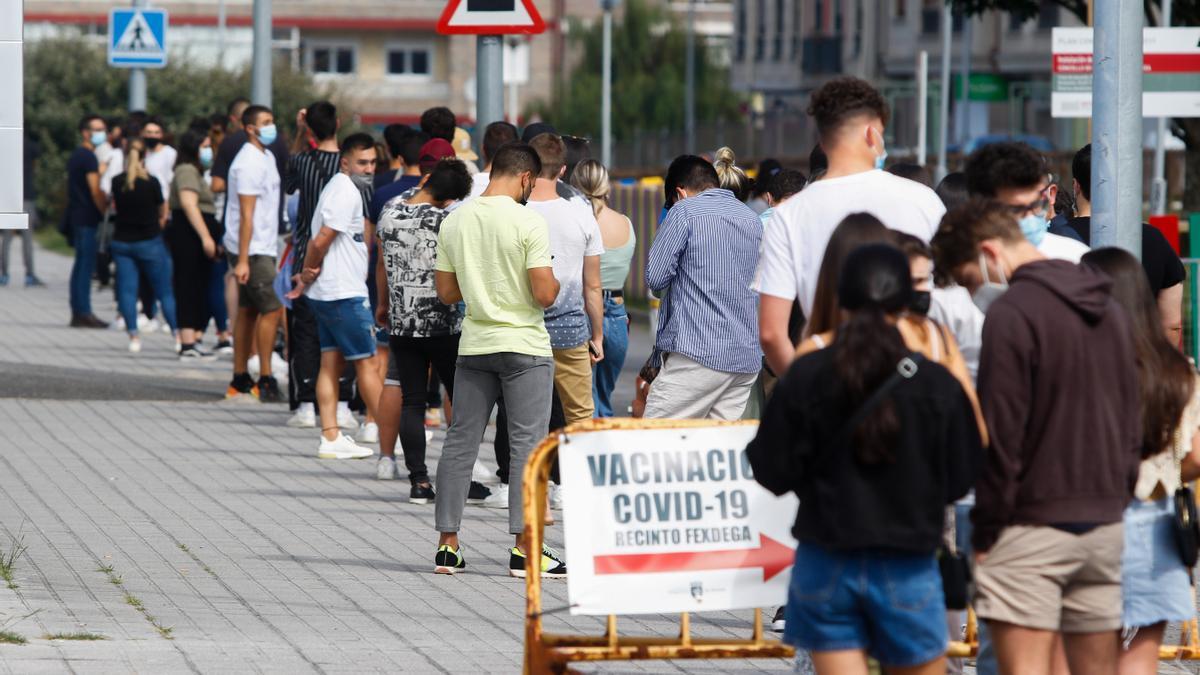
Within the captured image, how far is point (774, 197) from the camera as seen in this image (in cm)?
934

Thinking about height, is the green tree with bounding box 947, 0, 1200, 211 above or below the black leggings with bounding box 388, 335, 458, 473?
above

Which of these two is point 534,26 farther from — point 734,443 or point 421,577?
point 734,443

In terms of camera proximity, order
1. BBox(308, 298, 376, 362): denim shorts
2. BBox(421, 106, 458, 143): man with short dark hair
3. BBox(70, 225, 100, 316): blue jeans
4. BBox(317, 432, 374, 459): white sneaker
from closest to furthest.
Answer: BBox(421, 106, 458, 143): man with short dark hair, BBox(308, 298, 376, 362): denim shorts, BBox(317, 432, 374, 459): white sneaker, BBox(70, 225, 100, 316): blue jeans

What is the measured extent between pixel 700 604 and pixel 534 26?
20.5ft

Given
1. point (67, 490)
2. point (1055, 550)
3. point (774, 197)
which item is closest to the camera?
point (1055, 550)

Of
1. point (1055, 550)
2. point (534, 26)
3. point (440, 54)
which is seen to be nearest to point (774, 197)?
point (534, 26)

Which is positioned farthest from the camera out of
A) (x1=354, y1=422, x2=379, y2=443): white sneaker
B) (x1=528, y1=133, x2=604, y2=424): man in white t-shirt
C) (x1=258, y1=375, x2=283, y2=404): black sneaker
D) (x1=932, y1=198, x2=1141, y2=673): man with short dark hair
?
(x1=258, y1=375, x2=283, y2=404): black sneaker

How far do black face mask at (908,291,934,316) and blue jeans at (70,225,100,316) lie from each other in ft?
54.0

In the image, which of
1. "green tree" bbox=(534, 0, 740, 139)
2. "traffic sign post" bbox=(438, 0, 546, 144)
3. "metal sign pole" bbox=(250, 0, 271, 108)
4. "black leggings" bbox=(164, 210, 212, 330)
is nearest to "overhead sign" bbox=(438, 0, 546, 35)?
"traffic sign post" bbox=(438, 0, 546, 144)

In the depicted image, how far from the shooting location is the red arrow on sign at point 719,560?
5.60 m

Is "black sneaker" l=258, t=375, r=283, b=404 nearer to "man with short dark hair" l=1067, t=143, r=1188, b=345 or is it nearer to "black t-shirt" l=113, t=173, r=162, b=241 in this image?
"black t-shirt" l=113, t=173, r=162, b=241

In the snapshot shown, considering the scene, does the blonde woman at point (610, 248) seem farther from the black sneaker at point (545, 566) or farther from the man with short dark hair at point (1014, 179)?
the man with short dark hair at point (1014, 179)

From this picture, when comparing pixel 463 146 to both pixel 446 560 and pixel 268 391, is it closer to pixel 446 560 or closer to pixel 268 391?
pixel 268 391

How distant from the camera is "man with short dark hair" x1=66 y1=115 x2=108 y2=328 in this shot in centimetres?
2055
